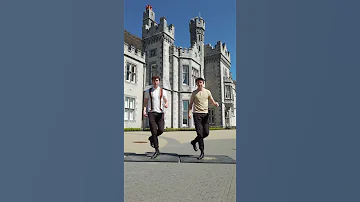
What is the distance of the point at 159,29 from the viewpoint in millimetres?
20609

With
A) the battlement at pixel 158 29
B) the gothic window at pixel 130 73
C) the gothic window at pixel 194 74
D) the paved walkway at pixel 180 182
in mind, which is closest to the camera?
the paved walkway at pixel 180 182

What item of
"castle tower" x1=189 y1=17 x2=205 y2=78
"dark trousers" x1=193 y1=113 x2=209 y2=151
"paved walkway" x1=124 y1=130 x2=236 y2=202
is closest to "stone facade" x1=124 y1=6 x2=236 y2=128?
"castle tower" x1=189 y1=17 x2=205 y2=78

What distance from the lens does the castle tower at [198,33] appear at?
25484 mm

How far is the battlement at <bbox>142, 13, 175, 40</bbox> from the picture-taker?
66.9 feet

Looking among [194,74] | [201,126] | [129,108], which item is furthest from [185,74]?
[201,126]

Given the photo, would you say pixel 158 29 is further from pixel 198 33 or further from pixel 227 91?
pixel 227 91

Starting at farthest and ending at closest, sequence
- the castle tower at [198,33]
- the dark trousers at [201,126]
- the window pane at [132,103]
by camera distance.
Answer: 1. the castle tower at [198,33]
2. the window pane at [132,103]
3. the dark trousers at [201,126]

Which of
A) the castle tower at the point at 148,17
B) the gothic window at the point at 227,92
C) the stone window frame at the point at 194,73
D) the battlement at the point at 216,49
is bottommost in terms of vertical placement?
the gothic window at the point at 227,92

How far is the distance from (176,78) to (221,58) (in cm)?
715

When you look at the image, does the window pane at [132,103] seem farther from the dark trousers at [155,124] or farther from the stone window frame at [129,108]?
the dark trousers at [155,124]

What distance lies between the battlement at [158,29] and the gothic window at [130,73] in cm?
419

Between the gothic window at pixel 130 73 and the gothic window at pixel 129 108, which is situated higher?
the gothic window at pixel 130 73

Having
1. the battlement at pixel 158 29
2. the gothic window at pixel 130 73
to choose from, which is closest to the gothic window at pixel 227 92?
the battlement at pixel 158 29
